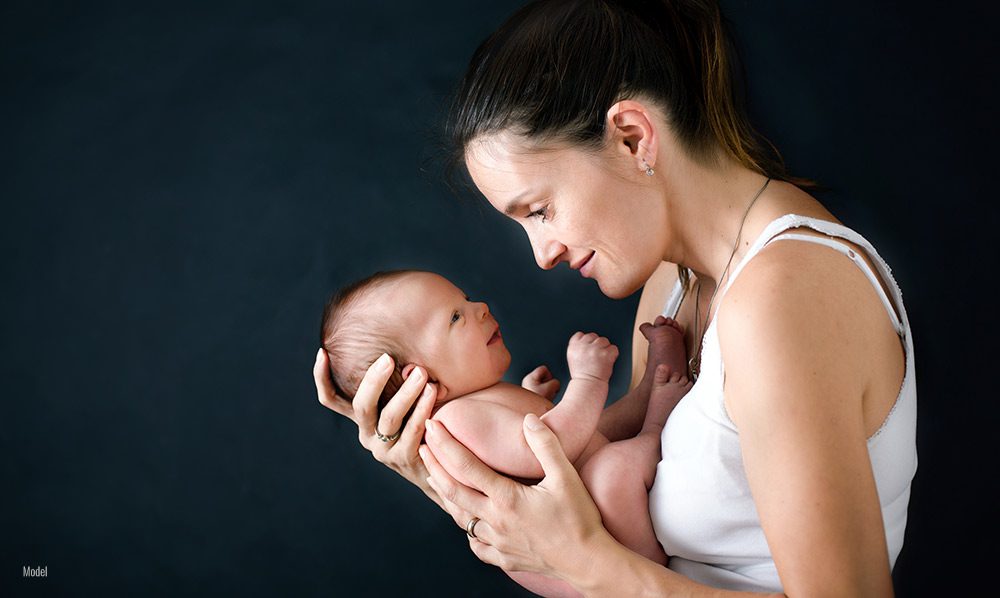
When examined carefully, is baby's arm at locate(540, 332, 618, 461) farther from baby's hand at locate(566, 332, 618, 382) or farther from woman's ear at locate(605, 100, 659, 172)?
woman's ear at locate(605, 100, 659, 172)

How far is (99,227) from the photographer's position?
2639 mm

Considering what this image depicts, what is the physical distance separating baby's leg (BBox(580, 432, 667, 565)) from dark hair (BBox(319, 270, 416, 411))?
42cm

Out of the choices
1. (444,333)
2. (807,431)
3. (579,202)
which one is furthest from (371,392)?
(807,431)

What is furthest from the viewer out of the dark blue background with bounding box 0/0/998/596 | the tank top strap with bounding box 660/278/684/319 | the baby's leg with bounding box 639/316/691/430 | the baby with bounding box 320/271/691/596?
the dark blue background with bounding box 0/0/998/596

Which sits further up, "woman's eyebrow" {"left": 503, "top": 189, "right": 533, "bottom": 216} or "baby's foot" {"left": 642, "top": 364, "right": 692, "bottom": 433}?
"woman's eyebrow" {"left": 503, "top": 189, "right": 533, "bottom": 216}

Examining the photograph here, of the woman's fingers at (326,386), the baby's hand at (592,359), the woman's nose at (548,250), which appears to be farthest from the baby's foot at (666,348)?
the woman's fingers at (326,386)

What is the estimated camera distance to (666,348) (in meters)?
1.92

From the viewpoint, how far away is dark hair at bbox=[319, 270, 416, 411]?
1766 mm

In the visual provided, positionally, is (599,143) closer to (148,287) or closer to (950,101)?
(950,101)

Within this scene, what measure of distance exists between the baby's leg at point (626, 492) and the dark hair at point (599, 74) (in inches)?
20.6

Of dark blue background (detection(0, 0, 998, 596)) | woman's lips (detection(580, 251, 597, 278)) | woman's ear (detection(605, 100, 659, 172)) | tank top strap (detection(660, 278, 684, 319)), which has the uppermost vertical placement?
woman's ear (detection(605, 100, 659, 172))

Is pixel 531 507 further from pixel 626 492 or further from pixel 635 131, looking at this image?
pixel 635 131

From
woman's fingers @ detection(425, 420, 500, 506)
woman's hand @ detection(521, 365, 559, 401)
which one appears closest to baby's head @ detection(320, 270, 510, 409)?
woman's fingers @ detection(425, 420, 500, 506)

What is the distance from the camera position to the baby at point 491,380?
5.27ft
